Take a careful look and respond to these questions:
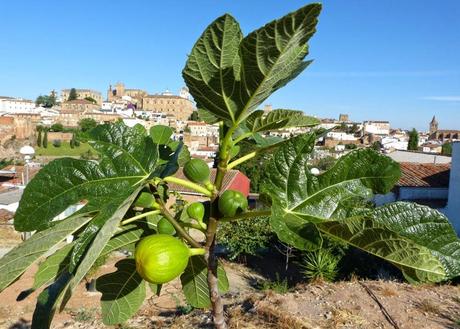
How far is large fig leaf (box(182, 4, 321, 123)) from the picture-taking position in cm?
59

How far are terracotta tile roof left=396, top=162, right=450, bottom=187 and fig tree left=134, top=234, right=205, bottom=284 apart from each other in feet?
41.3

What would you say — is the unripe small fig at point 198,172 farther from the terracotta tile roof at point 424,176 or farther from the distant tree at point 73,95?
the distant tree at point 73,95

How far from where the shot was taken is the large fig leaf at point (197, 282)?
1241mm

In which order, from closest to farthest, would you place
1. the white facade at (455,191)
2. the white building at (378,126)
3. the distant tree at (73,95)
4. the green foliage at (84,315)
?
the green foliage at (84,315), the white facade at (455,191), the white building at (378,126), the distant tree at (73,95)

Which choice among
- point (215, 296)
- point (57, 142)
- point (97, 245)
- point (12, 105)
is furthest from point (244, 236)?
point (12, 105)

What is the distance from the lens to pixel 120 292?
119cm

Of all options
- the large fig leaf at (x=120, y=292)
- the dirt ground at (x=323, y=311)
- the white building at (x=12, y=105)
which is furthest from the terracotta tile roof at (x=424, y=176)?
the white building at (x=12, y=105)

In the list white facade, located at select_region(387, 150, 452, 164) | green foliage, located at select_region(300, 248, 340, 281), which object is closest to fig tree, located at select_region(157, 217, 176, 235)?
green foliage, located at select_region(300, 248, 340, 281)

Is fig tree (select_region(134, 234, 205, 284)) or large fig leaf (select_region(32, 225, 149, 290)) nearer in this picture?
fig tree (select_region(134, 234, 205, 284))

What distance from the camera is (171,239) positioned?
0.86 meters

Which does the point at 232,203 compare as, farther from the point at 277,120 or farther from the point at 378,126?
the point at 378,126

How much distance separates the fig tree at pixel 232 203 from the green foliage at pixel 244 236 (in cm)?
994

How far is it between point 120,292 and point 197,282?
0.24 metres

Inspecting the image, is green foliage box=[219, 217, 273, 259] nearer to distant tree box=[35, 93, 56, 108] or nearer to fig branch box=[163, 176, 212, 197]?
fig branch box=[163, 176, 212, 197]
